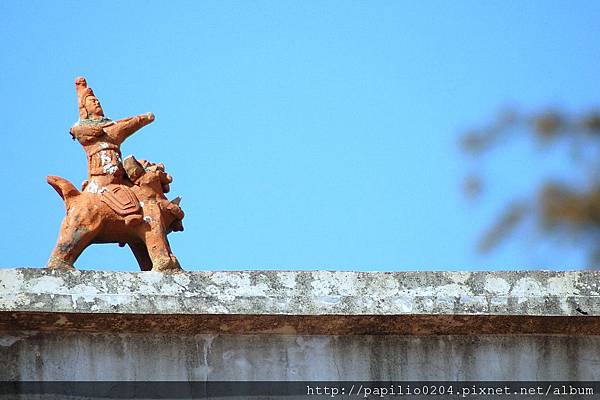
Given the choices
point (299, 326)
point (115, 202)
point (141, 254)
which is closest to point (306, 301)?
point (299, 326)

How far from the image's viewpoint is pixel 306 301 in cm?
735

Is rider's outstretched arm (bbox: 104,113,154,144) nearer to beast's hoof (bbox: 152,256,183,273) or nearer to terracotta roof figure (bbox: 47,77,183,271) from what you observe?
terracotta roof figure (bbox: 47,77,183,271)

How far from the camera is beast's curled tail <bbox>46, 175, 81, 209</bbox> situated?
26.1 ft

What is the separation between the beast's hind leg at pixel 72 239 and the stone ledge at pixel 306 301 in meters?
0.34

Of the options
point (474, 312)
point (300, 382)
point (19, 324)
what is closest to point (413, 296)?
point (474, 312)

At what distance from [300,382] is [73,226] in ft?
5.54

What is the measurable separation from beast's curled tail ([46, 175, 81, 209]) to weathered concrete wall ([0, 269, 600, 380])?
731mm

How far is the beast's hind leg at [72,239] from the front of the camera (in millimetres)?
7676

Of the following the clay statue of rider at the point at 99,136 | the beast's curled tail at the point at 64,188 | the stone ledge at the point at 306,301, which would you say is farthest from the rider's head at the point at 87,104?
the stone ledge at the point at 306,301

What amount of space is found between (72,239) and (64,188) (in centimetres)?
38

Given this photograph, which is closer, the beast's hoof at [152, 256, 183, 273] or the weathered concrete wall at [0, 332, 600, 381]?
the weathered concrete wall at [0, 332, 600, 381]

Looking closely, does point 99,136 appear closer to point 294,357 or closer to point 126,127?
point 126,127

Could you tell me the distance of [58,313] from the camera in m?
7.20

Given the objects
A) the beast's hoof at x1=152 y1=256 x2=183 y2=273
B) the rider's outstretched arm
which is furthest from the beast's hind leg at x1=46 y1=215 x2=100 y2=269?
the rider's outstretched arm
